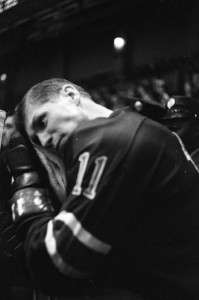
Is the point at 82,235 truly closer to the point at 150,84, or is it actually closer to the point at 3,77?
the point at 150,84

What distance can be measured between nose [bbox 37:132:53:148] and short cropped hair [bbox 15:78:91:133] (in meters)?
0.08

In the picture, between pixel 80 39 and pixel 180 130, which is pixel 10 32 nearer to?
pixel 80 39

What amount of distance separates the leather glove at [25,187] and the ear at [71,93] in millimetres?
195

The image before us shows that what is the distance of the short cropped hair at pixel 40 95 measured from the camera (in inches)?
39.9

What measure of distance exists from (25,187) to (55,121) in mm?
215

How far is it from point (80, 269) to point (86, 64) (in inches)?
28.0

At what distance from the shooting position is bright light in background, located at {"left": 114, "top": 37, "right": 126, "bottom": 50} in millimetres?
1128

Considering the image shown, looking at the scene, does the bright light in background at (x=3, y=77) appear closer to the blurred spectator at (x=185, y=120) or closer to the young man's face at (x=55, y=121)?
the young man's face at (x=55, y=121)

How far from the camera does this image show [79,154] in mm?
804

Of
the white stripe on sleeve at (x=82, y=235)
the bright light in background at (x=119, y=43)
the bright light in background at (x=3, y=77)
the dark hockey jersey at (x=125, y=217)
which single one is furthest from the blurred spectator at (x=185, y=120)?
the bright light in background at (x=3, y=77)

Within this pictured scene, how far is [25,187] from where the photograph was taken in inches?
37.6

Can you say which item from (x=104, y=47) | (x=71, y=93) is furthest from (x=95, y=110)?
(x=104, y=47)

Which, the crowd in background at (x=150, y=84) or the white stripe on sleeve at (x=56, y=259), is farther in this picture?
the crowd in background at (x=150, y=84)

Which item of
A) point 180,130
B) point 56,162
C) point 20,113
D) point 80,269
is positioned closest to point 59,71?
point 20,113
